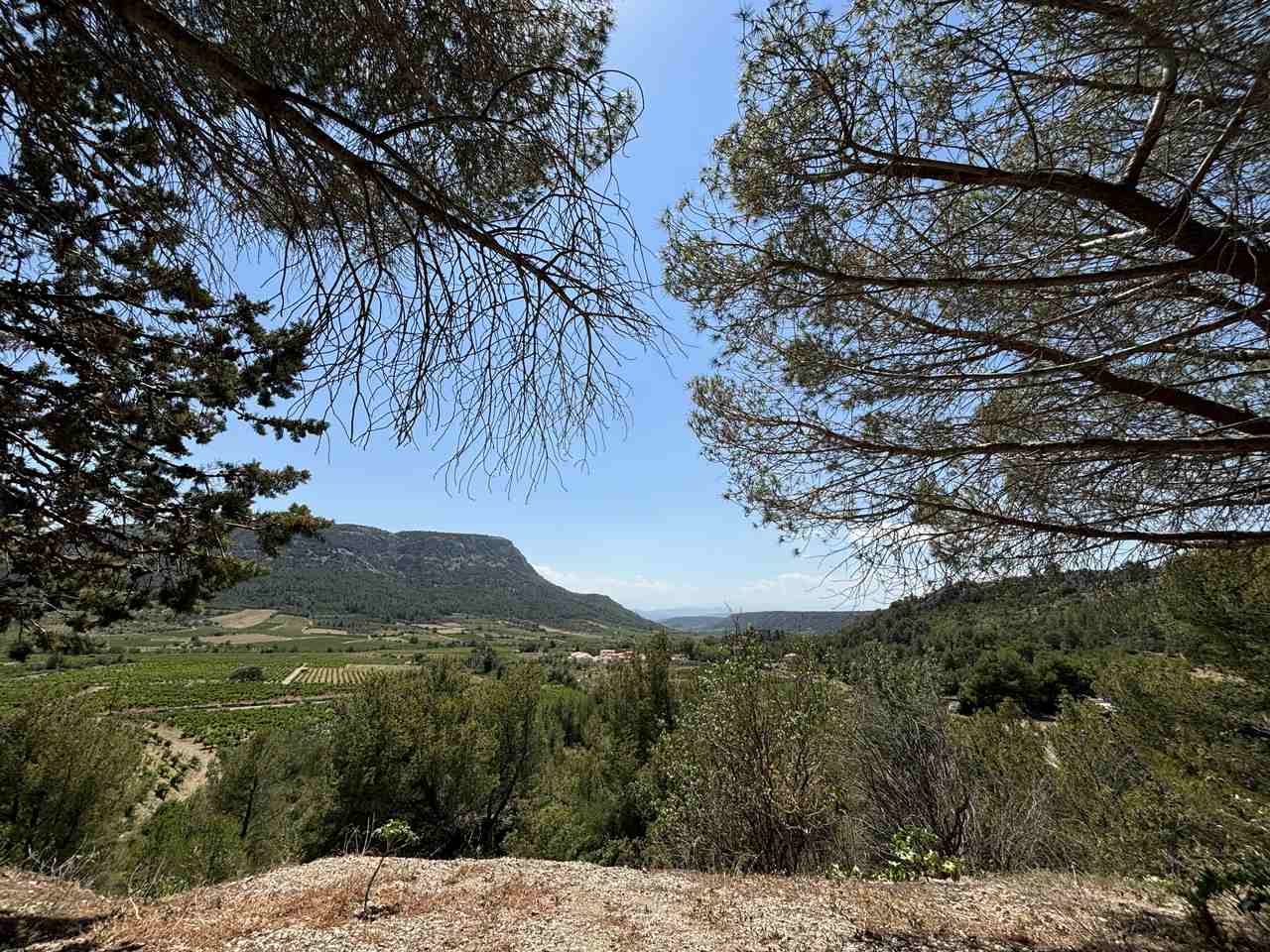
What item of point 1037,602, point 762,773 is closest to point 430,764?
point 762,773

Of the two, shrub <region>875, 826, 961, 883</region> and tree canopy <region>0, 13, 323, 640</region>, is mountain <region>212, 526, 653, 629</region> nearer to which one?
tree canopy <region>0, 13, 323, 640</region>

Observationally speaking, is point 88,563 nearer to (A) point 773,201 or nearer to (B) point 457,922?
(B) point 457,922

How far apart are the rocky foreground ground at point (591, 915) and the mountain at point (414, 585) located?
147285 millimetres

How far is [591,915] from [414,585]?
584ft

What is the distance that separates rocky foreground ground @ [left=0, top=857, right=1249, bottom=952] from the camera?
11.3 ft

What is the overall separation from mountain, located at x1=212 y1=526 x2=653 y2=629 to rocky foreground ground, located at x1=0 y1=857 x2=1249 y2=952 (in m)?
147

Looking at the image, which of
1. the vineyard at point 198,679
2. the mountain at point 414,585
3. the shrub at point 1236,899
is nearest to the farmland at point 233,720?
the vineyard at point 198,679

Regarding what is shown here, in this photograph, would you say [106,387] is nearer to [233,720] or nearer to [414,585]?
[233,720]

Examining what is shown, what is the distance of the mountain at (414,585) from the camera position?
5541 inches

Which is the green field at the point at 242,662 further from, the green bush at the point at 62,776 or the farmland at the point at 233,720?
the green bush at the point at 62,776

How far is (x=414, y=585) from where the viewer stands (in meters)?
165

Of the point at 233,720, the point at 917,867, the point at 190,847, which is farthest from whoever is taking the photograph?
the point at 233,720

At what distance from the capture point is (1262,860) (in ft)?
12.7

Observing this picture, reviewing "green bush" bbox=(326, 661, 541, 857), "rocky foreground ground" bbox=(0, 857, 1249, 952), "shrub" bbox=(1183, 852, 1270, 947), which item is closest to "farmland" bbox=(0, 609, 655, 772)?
"rocky foreground ground" bbox=(0, 857, 1249, 952)
